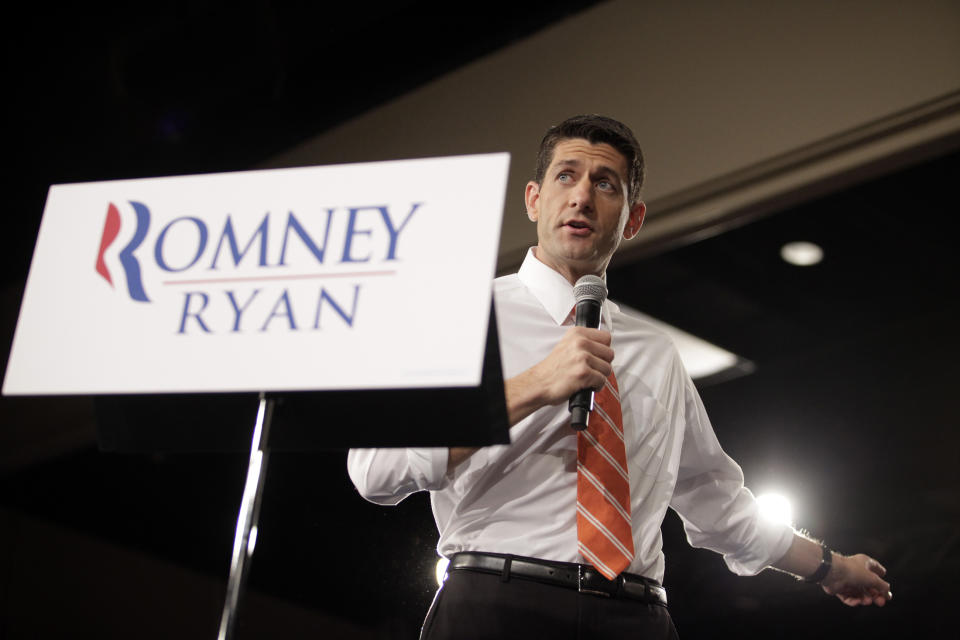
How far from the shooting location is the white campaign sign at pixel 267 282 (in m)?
0.83

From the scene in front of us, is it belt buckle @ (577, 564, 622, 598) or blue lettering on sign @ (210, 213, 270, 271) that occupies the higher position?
blue lettering on sign @ (210, 213, 270, 271)

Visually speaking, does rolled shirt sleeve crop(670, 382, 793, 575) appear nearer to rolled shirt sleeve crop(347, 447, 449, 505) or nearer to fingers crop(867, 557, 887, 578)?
fingers crop(867, 557, 887, 578)

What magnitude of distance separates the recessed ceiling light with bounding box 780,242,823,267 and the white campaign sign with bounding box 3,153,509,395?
5.89 feet

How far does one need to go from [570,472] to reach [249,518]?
0.58 meters

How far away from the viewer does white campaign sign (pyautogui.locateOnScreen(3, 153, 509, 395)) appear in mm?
833

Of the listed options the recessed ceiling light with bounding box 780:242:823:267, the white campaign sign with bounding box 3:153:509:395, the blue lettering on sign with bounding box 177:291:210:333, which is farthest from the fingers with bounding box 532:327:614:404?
the recessed ceiling light with bounding box 780:242:823:267

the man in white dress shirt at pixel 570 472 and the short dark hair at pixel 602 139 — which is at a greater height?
the short dark hair at pixel 602 139

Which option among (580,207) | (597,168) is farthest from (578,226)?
(597,168)

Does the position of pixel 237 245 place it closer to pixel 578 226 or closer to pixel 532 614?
pixel 532 614

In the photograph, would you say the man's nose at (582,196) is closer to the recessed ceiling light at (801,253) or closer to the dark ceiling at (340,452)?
the dark ceiling at (340,452)

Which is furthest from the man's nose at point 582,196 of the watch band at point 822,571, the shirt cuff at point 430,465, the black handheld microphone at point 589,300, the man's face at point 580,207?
the watch band at point 822,571

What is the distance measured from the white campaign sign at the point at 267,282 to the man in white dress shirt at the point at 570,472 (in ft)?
0.99

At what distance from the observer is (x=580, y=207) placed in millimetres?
1570

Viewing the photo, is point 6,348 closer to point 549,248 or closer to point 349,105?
point 349,105
